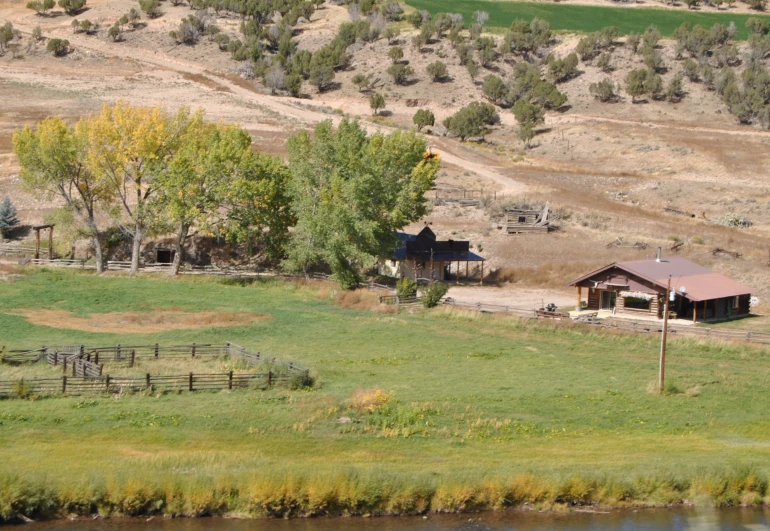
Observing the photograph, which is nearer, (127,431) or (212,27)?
(127,431)

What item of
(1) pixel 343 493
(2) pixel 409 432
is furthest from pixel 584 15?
(1) pixel 343 493

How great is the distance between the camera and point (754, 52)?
15025 cm

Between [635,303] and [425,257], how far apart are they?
55.7 feet

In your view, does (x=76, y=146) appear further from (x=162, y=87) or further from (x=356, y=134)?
(x=162, y=87)

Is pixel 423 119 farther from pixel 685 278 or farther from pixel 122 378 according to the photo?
pixel 122 378

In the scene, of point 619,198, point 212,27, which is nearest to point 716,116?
point 619,198

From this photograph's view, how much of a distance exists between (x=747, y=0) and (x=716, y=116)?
6285cm

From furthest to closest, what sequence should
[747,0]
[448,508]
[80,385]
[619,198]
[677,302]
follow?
1. [747,0]
2. [619,198]
3. [677,302]
4. [80,385]
5. [448,508]

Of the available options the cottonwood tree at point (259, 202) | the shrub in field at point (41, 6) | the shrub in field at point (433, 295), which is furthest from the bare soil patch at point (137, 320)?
the shrub in field at point (41, 6)

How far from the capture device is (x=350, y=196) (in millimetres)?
69812

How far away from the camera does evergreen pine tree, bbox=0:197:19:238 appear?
281 ft

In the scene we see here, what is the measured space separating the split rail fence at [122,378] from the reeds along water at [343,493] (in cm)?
992

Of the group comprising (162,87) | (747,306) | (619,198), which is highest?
(162,87)

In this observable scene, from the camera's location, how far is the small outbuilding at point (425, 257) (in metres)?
75.9
